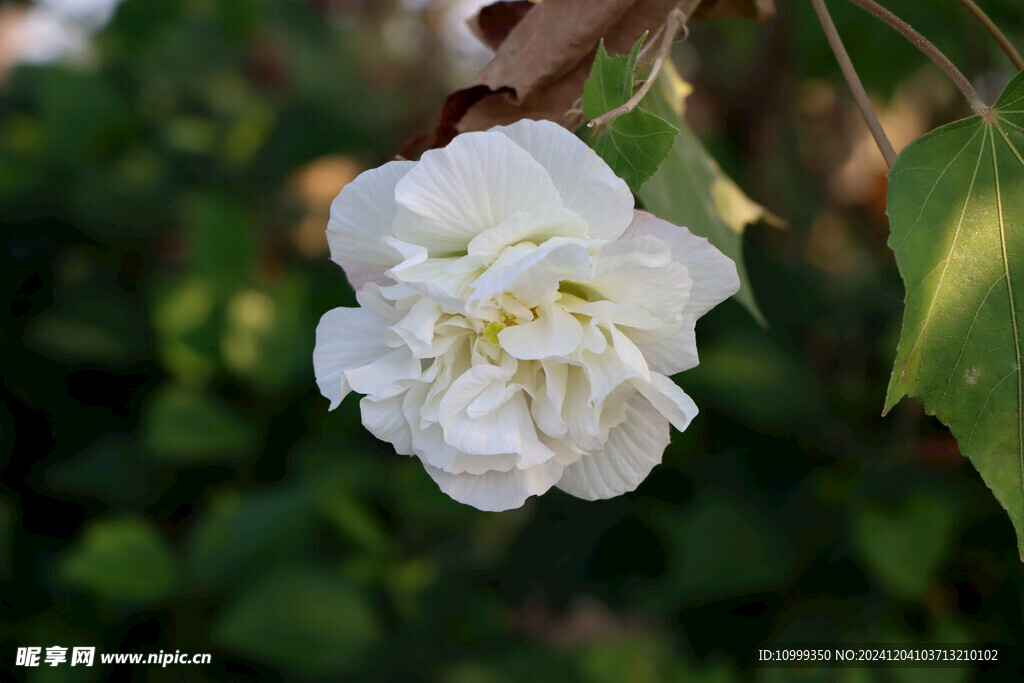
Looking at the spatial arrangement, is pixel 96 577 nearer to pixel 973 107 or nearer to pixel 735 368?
pixel 735 368

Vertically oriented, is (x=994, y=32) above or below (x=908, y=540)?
above

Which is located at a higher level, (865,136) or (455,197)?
(865,136)

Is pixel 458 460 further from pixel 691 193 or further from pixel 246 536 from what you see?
pixel 246 536

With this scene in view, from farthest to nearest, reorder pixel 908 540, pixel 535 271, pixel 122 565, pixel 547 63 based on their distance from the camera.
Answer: pixel 122 565, pixel 908 540, pixel 547 63, pixel 535 271

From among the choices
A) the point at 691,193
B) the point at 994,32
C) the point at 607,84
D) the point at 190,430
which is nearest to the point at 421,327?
the point at 607,84

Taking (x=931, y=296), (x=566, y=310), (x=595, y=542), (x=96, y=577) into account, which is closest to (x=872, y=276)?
(x=595, y=542)

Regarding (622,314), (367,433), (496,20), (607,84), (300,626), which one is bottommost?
(300,626)
